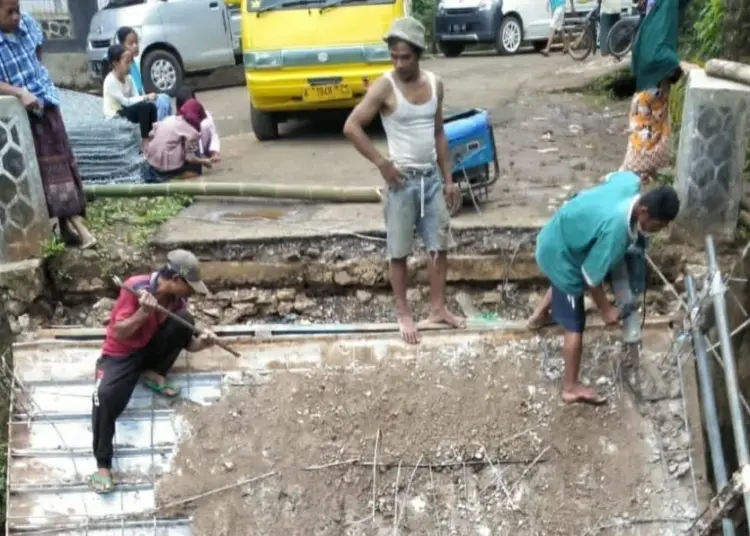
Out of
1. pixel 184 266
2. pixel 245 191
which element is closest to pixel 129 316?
pixel 184 266

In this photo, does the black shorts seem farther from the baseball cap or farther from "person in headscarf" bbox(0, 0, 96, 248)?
"person in headscarf" bbox(0, 0, 96, 248)

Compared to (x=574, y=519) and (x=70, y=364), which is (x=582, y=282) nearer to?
(x=574, y=519)

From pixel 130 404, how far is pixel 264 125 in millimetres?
5094

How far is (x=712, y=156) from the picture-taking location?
5.38 metres

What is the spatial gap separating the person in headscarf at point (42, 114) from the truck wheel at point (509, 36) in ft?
42.3

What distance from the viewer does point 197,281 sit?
4332 millimetres

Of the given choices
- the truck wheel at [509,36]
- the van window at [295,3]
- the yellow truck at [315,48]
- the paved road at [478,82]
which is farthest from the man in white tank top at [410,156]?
the truck wheel at [509,36]

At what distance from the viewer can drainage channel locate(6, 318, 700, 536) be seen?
425 cm

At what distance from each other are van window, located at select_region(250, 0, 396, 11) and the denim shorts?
423 cm

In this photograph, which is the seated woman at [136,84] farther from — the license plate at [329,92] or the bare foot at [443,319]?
the bare foot at [443,319]

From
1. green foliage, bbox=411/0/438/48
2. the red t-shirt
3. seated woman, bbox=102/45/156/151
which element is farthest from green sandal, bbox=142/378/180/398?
green foliage, bbox=411/0/438/48

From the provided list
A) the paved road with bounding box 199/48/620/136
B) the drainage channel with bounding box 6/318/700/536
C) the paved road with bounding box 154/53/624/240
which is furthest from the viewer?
the paved road with bounding box 199/48/620/136

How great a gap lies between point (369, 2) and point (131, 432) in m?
5.38

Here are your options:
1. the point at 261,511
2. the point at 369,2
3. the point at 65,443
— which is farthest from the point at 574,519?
the point at 369,2
